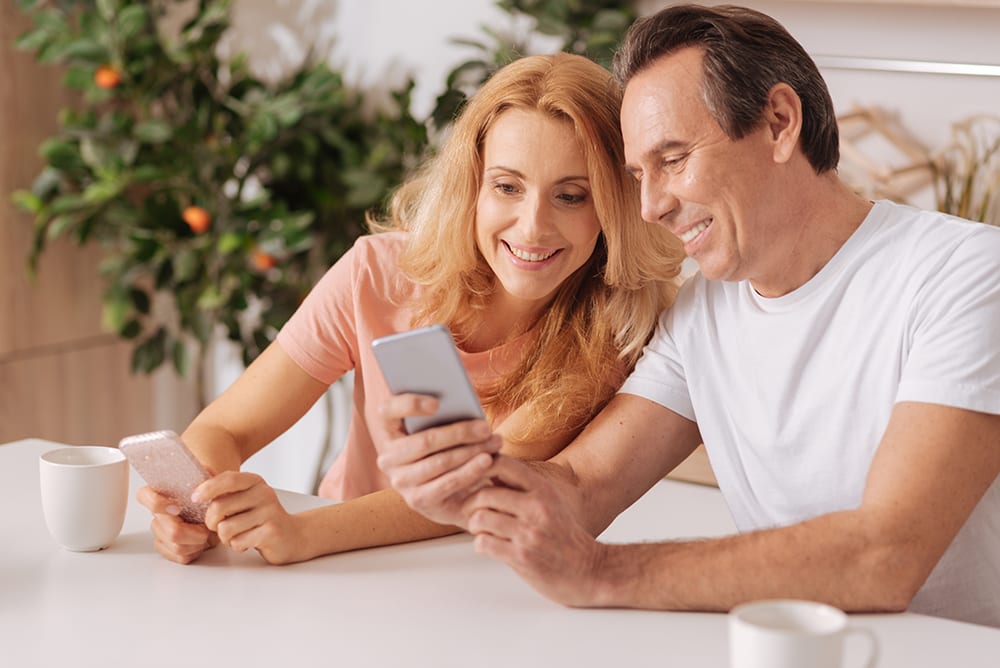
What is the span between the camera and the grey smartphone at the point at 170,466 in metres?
1.40

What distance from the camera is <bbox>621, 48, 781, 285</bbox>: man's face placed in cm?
153

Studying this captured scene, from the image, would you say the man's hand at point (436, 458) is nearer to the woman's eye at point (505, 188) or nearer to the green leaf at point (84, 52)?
the woman's eye at point (505, 188)

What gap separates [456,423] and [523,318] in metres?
0.61

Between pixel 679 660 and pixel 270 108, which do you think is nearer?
pixel 679 660

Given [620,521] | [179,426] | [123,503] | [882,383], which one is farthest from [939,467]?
[179,426]

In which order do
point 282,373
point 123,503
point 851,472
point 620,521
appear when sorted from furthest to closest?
1. point 282,373
2. point 620,521
3. point 851,472
4. point 123,503

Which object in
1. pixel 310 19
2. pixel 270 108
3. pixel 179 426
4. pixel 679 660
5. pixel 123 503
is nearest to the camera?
pixel 679 660

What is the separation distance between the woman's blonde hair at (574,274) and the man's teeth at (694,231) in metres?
0.14

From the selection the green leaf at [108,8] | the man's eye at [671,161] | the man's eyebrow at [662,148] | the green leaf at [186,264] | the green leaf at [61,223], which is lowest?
the man's eye at [671,161]

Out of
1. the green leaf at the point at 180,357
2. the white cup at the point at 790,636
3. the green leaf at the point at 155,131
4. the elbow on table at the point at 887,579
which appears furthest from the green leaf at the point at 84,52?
the white cup at the point at 790,636

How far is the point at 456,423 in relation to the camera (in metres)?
1.30

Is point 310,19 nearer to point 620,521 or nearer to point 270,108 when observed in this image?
point 270,108

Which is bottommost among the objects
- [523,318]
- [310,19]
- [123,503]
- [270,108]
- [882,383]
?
[123,503]

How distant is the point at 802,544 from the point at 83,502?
2.67 ft
